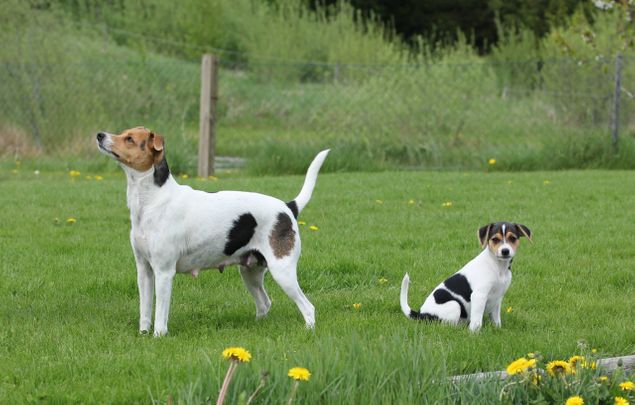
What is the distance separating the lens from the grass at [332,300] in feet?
14.2

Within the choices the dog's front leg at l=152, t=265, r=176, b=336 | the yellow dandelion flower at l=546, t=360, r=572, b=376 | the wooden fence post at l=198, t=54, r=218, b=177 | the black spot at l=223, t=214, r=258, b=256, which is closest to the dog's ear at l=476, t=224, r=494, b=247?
the black spot at l=223, t=214, r=258, b=256

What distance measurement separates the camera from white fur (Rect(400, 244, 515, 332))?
18.9 ft

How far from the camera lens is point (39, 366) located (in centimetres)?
487

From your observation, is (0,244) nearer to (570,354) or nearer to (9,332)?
(9,332)

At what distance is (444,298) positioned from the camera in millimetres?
5973

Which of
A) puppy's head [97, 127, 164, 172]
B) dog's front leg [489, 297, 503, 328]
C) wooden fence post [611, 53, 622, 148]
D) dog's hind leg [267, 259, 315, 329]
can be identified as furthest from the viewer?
wooden fence post [611, 53, 622, 148]

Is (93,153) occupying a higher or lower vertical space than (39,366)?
lower

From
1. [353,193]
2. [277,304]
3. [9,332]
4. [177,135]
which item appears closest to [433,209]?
[353,193]

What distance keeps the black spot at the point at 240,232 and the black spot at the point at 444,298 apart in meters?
1.30

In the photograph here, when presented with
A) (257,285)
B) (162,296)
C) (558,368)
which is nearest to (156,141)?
(162,296)

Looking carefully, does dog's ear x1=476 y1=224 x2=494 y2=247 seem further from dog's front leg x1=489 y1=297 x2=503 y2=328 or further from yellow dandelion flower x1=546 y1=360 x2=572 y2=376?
yellow dandelion flower x1=546 y1=360 x2=572 y2=376

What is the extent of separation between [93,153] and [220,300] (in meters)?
10.6

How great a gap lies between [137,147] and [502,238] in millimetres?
2424

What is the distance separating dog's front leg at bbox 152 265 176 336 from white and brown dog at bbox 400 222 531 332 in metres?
1.52
